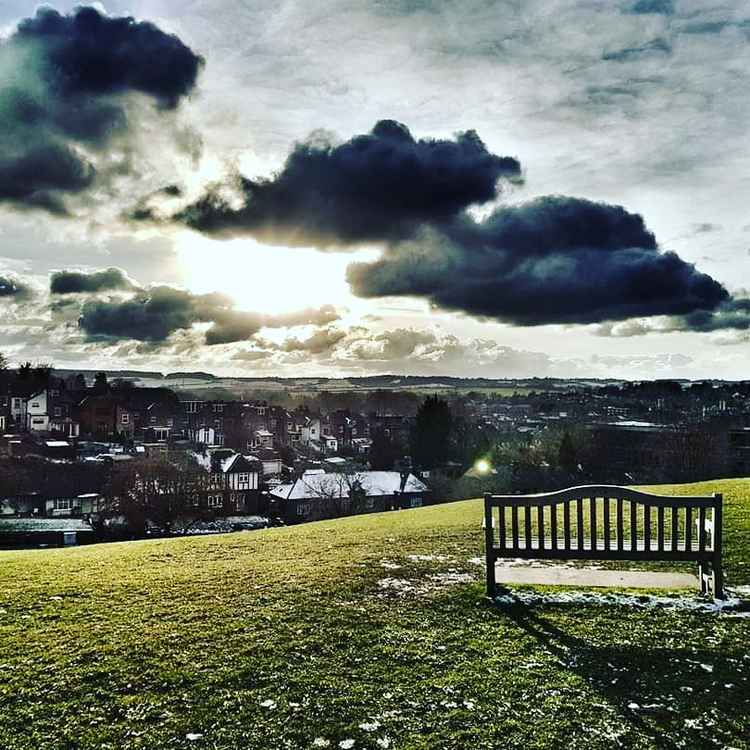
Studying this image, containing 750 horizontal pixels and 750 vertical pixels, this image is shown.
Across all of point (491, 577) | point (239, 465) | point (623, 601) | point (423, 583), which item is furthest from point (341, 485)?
point (623, 601)

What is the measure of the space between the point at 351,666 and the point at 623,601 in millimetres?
3762

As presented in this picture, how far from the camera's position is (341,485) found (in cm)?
5634

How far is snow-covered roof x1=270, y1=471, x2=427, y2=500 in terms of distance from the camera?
5522 centimetres

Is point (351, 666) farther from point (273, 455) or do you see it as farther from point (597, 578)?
point (273, 455)

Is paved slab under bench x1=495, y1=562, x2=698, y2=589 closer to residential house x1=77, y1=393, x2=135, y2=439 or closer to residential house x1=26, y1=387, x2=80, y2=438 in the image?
A: residential house x1=26, y1=387, x2=80, y2=438

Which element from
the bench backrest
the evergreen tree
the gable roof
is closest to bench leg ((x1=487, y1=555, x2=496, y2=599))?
the bench backrest

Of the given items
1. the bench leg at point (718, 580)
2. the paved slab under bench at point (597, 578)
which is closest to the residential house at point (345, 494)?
the paved slab under bench at point (597, 578)

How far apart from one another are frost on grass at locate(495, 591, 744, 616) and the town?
122 feet

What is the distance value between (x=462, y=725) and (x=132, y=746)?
2407 millimetres

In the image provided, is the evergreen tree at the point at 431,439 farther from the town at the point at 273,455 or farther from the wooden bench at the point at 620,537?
the wooden bench at the point at 620,537

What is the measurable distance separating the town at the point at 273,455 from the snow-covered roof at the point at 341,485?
0.45 feet

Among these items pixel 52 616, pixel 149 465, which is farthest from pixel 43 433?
pixel 52 616

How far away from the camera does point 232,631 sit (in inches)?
269

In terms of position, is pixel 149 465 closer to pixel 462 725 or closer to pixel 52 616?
pixel 52 616
